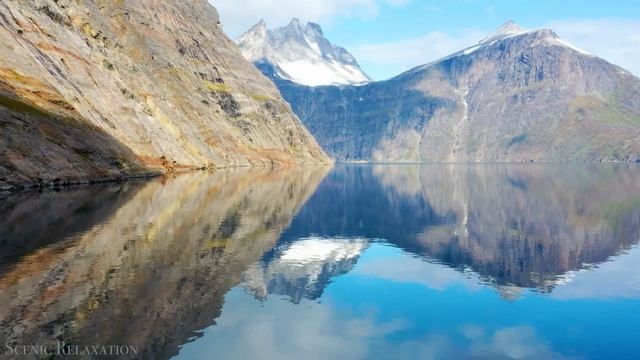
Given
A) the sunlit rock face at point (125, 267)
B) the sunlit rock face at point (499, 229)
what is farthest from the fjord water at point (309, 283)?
the sunlit rock face at point (499, 229)

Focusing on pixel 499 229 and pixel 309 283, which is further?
pixel 499 229

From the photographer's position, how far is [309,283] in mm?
36500

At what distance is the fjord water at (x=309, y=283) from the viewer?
2419cm

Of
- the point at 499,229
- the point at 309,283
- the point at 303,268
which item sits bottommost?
the point at 499,229

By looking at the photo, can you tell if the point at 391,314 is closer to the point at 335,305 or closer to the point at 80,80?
the point at 335,305

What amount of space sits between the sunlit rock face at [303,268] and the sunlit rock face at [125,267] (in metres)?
1.53

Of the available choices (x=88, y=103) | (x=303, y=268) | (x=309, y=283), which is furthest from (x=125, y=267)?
(x=88, y=103)

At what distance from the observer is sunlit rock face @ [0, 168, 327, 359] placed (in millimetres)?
24172

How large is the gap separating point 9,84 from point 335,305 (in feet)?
278

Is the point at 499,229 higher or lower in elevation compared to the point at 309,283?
lower

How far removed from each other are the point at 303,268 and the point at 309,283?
13.7 ft

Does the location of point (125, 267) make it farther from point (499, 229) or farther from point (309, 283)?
Answer: point (499, 229)

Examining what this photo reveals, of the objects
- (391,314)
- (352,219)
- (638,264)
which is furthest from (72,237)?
(638,264)

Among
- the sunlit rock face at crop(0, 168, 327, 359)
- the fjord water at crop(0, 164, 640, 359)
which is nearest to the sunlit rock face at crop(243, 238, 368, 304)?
the fjord water at crop(0, 164, 640, 359)
